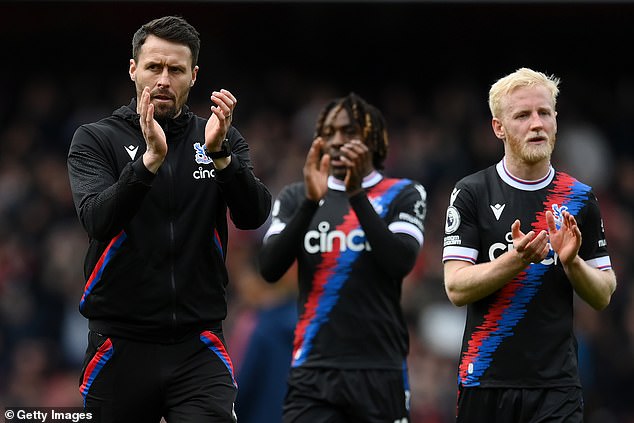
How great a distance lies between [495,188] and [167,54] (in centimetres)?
177

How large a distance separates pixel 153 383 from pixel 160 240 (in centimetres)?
65

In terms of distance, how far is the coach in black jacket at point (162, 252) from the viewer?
5.55m

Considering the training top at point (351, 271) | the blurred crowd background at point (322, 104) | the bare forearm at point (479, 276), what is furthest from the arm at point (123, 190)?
the blurred crowd background at point (322, 104)

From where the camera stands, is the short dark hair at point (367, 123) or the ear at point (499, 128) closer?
the ear at point (499, 128)

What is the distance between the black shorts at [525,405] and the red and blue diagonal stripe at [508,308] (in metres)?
0.10

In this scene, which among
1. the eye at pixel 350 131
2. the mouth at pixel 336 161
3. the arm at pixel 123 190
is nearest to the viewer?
the arm at pixel 123 190

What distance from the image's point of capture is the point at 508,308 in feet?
19.7

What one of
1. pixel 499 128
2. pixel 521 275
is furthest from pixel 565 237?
pixel 499 128

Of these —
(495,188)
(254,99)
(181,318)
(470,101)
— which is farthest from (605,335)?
(181,318)

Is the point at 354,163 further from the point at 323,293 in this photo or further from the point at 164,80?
the point at 164,80

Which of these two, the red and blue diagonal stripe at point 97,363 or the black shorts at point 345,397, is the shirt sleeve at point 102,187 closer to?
the red and blue diagonal stripe at point 97,363

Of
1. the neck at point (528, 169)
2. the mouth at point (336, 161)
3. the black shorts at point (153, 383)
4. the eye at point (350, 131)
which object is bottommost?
the black shorts at point (153, 383)

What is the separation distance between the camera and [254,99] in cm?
1620

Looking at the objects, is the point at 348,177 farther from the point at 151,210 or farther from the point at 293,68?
the point at 293,68
